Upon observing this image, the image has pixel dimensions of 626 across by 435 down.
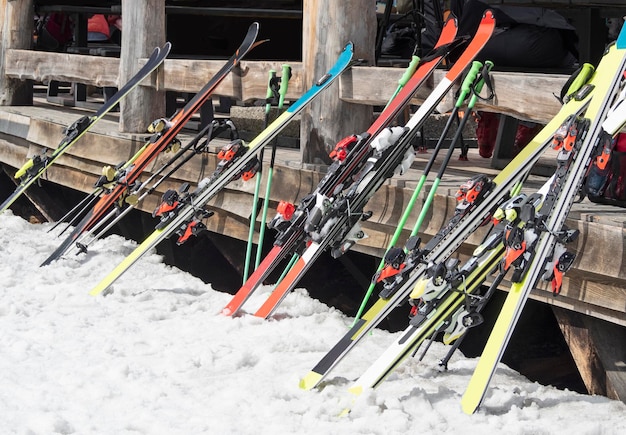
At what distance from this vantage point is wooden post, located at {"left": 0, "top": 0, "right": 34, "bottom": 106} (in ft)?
26.8

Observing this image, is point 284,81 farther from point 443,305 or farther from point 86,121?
point 443,305

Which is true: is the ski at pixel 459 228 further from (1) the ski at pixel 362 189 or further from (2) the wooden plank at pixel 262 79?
(1) the ski at pixel 362 189

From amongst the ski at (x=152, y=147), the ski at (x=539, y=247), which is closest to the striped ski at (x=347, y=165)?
the ski at (x=539, y=247)

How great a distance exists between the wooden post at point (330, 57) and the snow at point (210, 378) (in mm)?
749

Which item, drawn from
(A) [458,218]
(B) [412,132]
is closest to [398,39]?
(B) [412,132]

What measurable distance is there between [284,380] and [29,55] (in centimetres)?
529

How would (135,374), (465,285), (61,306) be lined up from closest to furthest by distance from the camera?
(465,285) → (135,374) → (61,306)

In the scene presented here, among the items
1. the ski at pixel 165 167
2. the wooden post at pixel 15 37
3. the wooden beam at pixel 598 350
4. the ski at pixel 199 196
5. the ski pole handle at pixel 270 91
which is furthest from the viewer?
the wooden post at pixel 15 37

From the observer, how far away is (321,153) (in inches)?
187

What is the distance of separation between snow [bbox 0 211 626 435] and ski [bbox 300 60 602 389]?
0.51ft

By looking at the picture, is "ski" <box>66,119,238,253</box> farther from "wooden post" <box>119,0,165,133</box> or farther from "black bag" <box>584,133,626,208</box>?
"black bag" <box>584,133,626,208</box>

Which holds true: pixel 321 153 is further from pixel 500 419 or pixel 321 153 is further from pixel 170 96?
pixel 170 96

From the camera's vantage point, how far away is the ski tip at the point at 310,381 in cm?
321

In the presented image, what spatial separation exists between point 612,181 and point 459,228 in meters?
0.71
